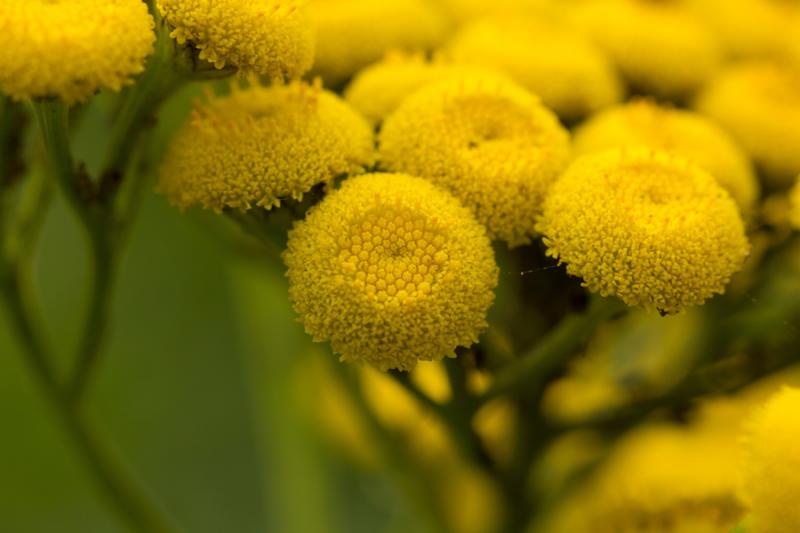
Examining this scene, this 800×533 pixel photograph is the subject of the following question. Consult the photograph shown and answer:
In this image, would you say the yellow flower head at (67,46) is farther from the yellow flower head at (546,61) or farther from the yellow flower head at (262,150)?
the yellow flower head at (546,61)

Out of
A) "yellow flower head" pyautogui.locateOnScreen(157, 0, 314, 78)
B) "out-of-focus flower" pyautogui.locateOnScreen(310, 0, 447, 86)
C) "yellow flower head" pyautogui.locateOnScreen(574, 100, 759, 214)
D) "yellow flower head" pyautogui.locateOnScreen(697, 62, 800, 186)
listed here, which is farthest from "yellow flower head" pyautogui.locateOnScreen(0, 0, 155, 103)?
"yellow flower head" pyautogui.locateOnScreen(697, 62, 800, 186)

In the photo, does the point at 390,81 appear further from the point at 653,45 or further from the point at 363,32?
the point at 653,45

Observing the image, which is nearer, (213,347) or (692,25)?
(692,25)

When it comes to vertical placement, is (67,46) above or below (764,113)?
above

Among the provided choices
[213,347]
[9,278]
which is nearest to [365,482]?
[213,347]

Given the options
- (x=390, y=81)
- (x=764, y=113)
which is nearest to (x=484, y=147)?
(x=390, y=81)

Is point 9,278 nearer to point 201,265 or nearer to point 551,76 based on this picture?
point 551,76

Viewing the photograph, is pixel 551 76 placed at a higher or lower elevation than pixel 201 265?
higher
